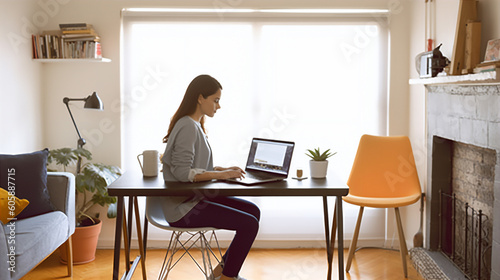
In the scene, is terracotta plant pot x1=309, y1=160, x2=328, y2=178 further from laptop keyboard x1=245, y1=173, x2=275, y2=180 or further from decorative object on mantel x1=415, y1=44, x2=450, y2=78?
decorative object on mantel x1=415, y1=44, x2=450, y2=78

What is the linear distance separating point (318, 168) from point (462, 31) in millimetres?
1155

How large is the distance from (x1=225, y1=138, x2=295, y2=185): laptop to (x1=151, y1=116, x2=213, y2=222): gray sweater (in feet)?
0.74

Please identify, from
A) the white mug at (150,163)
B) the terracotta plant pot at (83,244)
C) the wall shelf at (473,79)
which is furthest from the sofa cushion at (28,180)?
the wall shelf at (473,79)

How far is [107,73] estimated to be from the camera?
4.39 metres

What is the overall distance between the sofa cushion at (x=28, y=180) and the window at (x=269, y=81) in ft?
3.20

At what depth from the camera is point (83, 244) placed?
4047 mm

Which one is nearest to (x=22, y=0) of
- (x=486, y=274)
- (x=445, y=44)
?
(x=445, y=44)

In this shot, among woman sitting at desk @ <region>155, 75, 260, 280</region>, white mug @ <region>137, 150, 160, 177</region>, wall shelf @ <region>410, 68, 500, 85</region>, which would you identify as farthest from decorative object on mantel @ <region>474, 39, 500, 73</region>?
white mug @ <region>137, 150, 160, 177</region>

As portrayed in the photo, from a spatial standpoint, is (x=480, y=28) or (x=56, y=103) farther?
(x=56, y=103)

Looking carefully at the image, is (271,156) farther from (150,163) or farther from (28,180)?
(28,180)

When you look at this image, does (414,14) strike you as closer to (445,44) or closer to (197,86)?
(445,44)

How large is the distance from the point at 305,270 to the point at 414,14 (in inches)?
84.2

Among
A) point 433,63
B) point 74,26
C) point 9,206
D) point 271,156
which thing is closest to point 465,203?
point 433,63

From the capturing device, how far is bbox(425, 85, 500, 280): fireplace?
2.94m
